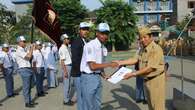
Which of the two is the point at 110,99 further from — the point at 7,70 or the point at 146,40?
the point at 146,40

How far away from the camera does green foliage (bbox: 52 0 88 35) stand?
62.8m

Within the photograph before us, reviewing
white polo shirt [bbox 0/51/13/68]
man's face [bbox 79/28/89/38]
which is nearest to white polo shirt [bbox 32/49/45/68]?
white polo shirt [bbox 0/51/13/68]

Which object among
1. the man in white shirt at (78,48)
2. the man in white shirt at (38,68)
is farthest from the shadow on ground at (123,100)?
the man in white shirt at (38,68)

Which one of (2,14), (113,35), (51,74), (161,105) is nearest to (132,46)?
(113,35)

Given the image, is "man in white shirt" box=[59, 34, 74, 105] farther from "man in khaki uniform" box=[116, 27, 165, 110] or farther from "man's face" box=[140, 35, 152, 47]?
"man's face" box=[140, 35, 152, 47]

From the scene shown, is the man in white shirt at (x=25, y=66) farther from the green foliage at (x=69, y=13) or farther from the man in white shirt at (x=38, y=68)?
the green foliage at (x=69, y=13)

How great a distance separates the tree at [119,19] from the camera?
2108 inches

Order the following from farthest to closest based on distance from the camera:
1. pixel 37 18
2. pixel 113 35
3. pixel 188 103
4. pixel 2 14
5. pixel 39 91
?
pixel 113 35, pixel 2 14, pixel 39 91, pixel 37 18, pixel 188 103

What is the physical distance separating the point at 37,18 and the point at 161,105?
18.2 feet

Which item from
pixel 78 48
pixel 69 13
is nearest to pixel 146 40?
pixel 78 48

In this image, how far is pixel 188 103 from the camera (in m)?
9.77

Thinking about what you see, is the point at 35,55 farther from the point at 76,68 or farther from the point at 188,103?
the point at 188,103

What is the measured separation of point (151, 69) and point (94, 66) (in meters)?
0.89

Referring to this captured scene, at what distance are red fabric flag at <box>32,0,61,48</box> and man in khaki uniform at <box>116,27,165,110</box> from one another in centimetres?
500
